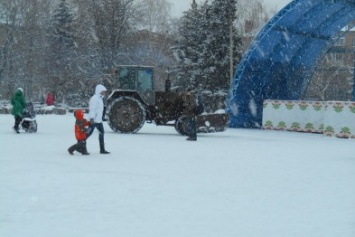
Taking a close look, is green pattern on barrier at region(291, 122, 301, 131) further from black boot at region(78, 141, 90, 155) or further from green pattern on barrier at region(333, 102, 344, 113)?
black boot at region(78, 141, 90, 155)

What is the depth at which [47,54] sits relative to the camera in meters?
46.6

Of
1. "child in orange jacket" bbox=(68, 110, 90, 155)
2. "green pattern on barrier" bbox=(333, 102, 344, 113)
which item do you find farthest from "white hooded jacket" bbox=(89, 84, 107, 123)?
"green pattern on barrier" bbox=(333, 102, 344, 113)

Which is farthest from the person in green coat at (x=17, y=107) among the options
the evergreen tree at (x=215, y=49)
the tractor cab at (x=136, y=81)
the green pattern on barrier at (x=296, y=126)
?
the evergreen tree at (x=215, y=49)

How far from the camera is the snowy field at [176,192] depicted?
5641 millimetres

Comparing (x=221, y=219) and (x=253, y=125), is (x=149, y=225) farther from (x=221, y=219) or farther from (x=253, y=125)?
(x=253, y=125)

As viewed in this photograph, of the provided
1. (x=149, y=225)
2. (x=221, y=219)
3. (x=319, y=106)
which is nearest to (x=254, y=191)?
(x=221, y=219)

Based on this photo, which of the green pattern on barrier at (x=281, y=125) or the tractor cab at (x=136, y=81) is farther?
the green pattern on barrier at (x=281, y=125)

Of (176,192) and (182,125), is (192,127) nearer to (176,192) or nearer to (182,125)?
(182,125)

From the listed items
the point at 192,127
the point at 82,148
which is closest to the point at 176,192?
the point at 82,148

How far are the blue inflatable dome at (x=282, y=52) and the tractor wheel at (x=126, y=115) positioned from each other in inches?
203

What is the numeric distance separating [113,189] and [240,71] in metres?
14.0

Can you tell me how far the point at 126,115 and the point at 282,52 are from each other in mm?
8066

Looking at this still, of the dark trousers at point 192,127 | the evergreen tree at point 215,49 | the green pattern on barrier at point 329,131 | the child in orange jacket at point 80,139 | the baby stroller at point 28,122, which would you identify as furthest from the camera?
the evergreen tree at point 215,49

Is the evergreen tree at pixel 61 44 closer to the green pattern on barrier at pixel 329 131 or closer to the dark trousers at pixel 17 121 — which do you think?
the dark trousers at pixel 17 121
